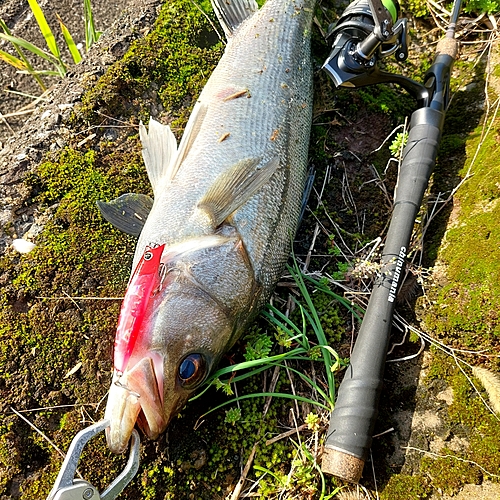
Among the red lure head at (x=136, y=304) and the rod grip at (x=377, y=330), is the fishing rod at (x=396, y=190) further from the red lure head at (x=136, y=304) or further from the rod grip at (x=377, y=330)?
the red lure head at (x=136, y=304)

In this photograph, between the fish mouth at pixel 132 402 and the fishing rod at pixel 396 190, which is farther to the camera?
the fishing rod at pixel 396 190

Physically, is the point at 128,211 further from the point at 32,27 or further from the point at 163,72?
the point at 32,27

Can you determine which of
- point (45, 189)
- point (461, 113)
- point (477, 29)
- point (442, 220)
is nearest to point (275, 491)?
point (442, 220)

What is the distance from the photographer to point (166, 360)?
2.25 m

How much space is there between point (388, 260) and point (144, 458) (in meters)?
1.83

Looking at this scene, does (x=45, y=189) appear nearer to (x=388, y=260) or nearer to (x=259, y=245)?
(x=259, y=245)

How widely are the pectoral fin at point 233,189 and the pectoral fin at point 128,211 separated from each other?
455 mm

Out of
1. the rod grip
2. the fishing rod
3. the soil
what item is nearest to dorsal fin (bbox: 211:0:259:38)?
the soil

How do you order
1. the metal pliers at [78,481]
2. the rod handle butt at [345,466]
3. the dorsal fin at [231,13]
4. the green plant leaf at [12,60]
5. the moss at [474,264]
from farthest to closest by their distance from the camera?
the green plant leaf at [12,60]
the dorsal fin at [231,13]
the moss at [474,264]
the rod handle butt at [345,466]
the metal pliers at [78,481]

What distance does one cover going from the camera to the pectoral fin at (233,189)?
2.67 m

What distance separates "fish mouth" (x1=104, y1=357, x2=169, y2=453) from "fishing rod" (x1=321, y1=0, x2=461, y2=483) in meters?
1.00

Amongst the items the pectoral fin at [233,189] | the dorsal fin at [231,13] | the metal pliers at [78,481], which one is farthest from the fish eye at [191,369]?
the dorsal fin at [231,13]

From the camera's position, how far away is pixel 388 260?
116 inches

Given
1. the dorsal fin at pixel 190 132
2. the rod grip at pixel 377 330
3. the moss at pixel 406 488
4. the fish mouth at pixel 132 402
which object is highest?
the dorsal fin at pixel 190 132
